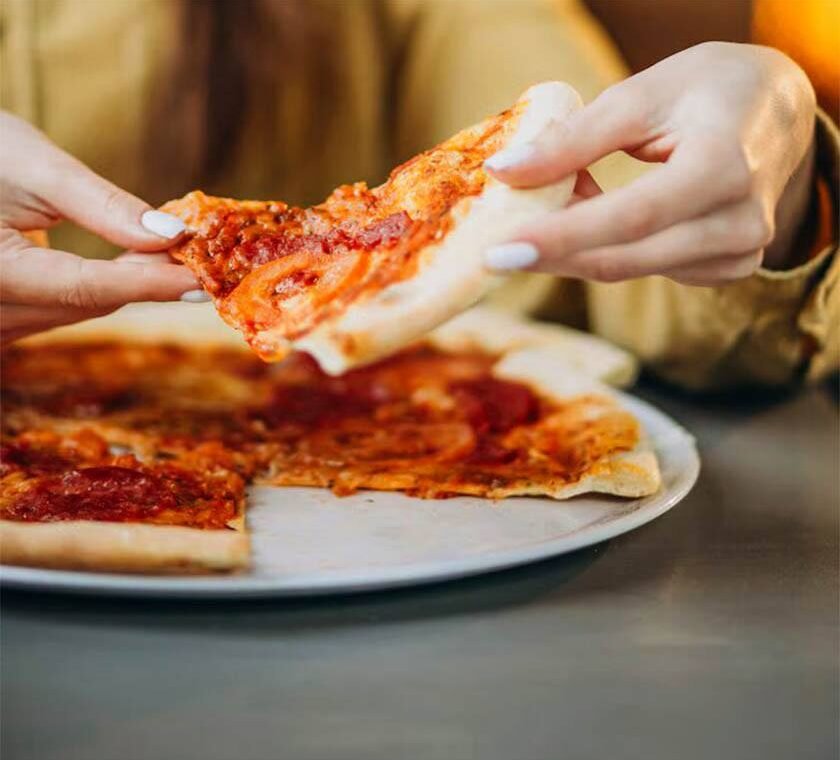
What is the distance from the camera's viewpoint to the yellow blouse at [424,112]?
0.99 metres

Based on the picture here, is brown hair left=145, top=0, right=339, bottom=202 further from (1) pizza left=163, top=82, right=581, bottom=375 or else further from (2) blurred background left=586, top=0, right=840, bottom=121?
(2) blurred background left=586, top=0, right=840, bottom=121

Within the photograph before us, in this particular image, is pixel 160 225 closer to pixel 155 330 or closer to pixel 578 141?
pixel 578 141

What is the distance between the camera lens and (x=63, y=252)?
80 cm

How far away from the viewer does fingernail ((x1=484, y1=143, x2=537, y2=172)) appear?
2.15 feet

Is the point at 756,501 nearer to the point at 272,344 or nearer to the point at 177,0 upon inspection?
the point at 272,344

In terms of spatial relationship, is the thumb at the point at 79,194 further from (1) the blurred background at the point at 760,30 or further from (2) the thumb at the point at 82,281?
(1) the blurred background at the point at 760,30

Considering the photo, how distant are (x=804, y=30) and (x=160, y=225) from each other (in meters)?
0.44

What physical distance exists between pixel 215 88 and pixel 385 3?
247 mm

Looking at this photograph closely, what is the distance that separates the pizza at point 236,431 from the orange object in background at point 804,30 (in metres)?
0.29

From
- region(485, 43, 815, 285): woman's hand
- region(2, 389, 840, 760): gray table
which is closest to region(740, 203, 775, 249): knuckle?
region(485, 43, 815, 285): woman's hand

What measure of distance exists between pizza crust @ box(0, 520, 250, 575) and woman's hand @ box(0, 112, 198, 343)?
0.17m

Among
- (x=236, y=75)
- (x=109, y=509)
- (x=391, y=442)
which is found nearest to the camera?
(x=109, y=509)

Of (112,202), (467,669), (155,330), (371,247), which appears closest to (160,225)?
(112,202)

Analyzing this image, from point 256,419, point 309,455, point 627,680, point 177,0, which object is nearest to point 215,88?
point 177,0
